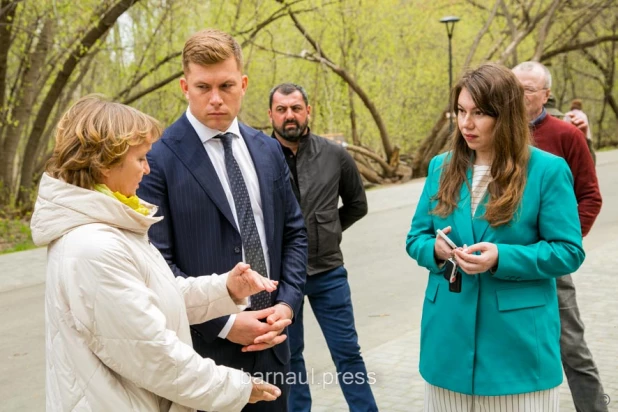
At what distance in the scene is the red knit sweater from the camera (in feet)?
15.6

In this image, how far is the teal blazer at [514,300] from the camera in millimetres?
3355

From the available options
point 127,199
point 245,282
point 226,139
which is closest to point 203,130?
point 226,139

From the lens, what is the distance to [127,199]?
2635 millimetres

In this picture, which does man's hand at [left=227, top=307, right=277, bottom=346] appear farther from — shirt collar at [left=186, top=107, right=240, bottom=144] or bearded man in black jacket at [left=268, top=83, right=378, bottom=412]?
bearded man in black jacket at [left=268, top=83, right=378, bottom=412]

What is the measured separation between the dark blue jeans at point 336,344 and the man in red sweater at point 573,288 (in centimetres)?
123

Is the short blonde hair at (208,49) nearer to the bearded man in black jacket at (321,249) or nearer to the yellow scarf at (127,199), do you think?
the yellow scarf at (127,199)

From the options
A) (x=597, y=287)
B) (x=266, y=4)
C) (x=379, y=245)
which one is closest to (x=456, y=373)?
(x=597, y=287)

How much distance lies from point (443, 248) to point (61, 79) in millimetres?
15026

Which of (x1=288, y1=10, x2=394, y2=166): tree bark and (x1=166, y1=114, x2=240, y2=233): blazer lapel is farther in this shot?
(x1=288, y1=10, x2=394, y2=166): tree bark

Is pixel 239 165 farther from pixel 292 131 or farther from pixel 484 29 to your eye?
pixel 484 29

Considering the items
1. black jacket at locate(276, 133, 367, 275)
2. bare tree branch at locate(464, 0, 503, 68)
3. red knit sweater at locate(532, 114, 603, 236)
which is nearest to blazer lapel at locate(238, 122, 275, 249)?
black jacket at locate(276, 133, 367, 275)

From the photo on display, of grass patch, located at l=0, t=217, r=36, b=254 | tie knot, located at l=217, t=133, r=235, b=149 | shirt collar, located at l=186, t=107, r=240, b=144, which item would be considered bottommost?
grass patch, located at l=0, t=217, r=36, b=254

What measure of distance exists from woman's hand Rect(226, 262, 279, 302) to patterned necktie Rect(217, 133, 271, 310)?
38 cm

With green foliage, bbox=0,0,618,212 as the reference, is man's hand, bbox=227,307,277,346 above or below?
above
